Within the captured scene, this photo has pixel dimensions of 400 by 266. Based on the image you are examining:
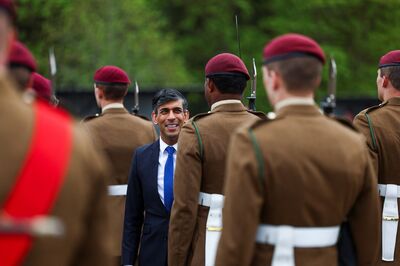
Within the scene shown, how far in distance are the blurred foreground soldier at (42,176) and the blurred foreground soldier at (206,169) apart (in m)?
2.94

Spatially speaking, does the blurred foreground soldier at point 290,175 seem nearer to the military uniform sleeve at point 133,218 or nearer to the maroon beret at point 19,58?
the maroon beret at point 19,58

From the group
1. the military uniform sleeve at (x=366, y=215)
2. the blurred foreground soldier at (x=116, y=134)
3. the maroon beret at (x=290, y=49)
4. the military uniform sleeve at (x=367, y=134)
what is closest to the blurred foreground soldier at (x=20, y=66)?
the maroon beret at (x=290, y=49)

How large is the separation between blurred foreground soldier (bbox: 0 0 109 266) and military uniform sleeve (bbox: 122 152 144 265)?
383 cm

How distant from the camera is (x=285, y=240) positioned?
14.6ft

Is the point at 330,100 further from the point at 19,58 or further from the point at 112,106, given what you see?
the point at 112,106

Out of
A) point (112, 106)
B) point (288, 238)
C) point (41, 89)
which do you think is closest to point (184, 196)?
point (41, 89)

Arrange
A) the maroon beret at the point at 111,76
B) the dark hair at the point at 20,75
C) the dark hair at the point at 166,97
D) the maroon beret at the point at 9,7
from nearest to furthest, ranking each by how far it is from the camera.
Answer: the maroon beret at the point at 9,7, the dark hair at the point at 20,75, the dark hair at the point at 166,97, the maroon beret at the point at 111,76

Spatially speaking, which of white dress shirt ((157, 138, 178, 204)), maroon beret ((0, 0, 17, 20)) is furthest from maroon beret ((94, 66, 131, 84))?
maroon beret ((0, 0, 17, 20))

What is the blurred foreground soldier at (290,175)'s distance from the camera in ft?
14.3

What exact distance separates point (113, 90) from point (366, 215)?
12.7ft

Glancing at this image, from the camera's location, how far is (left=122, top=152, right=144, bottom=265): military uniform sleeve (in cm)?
711

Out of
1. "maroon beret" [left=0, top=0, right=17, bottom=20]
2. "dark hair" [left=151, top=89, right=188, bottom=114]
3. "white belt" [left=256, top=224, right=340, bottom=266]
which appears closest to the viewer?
"maroon beret" [left=0, top=0, right=17, bottom=20]

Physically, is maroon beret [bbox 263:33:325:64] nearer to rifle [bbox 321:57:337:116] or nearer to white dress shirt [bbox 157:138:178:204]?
rifle [bbox 321:57:337:116]

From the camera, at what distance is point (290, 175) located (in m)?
4.39
